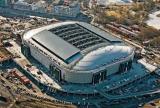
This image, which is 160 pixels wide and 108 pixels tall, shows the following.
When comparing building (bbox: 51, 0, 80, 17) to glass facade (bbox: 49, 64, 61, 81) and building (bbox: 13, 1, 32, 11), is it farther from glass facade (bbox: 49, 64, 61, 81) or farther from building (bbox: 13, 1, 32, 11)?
glass facade (bbox: 49, 64, 61, 81)

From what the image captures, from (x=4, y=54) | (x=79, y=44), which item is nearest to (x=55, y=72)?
(x=79, y=44)

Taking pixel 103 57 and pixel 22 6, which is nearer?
pixel 103 57

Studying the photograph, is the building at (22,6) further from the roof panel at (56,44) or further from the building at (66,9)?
the roof panel at (56,44)

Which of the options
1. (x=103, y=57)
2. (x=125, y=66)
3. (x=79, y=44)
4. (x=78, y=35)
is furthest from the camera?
(x=78, y=35)

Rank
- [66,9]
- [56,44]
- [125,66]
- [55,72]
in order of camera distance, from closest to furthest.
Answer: [55,72] < [56,44] < [125,66] < [66,9]

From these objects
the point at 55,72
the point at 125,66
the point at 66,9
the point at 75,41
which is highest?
the point at 66,9

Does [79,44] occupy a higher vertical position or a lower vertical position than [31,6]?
lower

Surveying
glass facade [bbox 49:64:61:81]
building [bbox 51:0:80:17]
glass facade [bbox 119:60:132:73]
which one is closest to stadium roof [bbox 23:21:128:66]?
glass facade [bbox 119:60:132:73]

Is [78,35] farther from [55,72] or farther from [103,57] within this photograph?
[55,72]
